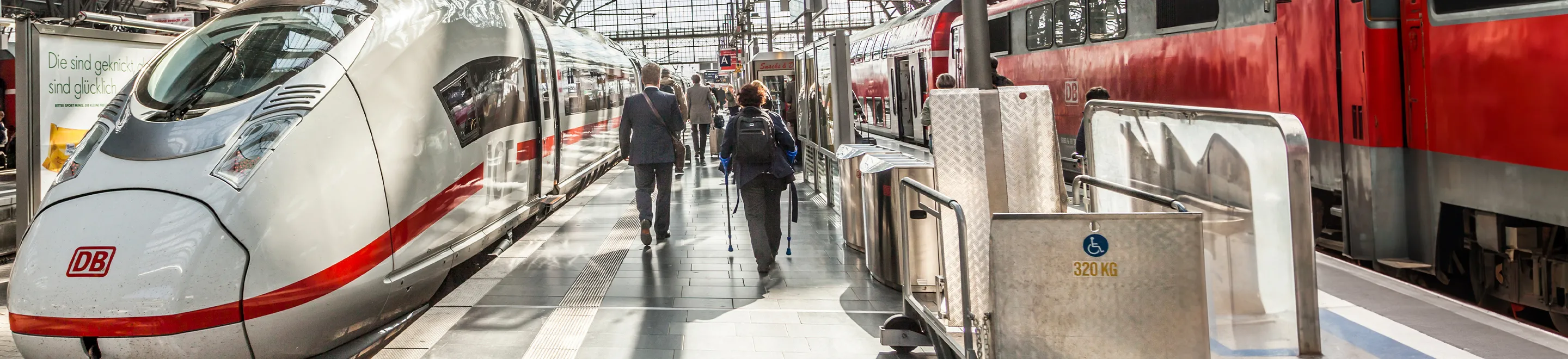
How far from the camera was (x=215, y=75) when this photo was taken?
500cm

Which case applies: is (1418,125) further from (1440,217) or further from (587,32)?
(587,32)

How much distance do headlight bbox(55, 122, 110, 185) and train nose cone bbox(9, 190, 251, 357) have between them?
402 mm

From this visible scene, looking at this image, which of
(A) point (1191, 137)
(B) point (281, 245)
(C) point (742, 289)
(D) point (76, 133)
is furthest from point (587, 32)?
(A) point (1191, 137)

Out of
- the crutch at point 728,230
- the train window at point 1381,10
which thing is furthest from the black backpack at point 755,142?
the train window at point 1381,10

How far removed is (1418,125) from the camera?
6027 millimetres

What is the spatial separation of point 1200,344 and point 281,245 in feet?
12.1

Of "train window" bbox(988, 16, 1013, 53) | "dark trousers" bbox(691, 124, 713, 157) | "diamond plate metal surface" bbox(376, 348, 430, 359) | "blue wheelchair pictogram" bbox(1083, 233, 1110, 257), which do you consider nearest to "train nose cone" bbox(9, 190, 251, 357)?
"diamond plate metal surface" bbox(376, 348, 430, 359)

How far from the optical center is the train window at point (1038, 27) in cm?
1241

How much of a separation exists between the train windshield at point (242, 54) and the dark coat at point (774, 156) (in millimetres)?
2636

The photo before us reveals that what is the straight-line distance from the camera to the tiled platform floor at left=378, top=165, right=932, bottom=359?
5090 mm

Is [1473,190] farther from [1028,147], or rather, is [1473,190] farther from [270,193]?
[270,193]

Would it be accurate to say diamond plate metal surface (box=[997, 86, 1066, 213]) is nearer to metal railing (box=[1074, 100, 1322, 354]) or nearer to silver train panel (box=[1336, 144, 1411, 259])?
metal railing (box=[1074, 100, 1322, 354])

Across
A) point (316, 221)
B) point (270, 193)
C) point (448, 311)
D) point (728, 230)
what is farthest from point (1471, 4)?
point (270, 193)

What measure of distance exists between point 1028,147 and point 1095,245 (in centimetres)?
Answer: 96
